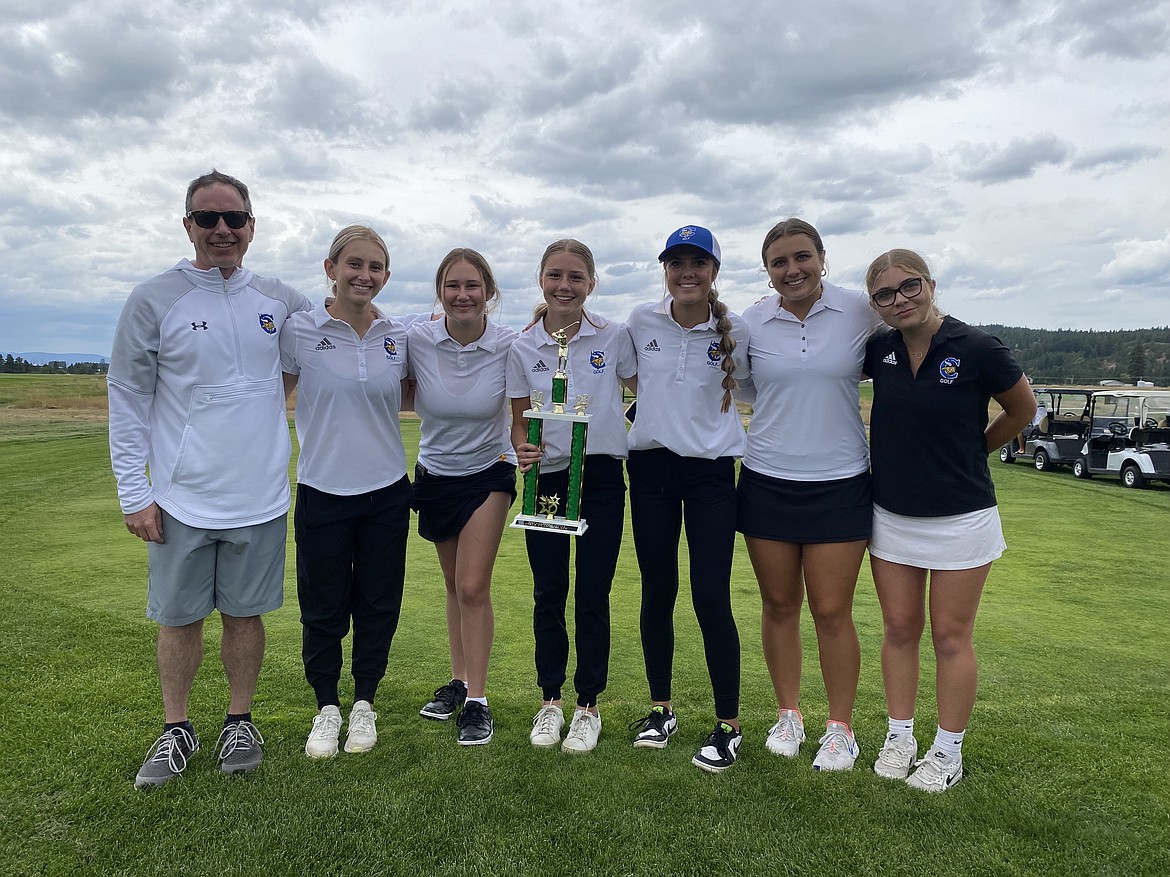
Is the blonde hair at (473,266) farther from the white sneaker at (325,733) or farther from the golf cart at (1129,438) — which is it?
the golf cart at (1129,438)

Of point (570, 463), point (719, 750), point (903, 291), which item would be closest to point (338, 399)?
point (570, 463)

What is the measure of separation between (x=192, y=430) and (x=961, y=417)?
294 centimetres

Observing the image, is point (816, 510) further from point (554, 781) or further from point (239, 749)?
point (239, 749)

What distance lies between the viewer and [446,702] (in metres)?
3.66

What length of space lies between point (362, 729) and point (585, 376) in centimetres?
181

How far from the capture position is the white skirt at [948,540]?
9.52 ft

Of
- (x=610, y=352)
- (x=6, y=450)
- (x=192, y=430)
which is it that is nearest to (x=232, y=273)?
(x=192, y=430)

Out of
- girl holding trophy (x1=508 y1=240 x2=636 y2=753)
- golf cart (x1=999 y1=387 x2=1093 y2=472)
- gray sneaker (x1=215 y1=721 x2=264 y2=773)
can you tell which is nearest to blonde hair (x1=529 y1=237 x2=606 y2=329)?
girl holding trophy (x1=508 y1=240 x2=636 y2=753)

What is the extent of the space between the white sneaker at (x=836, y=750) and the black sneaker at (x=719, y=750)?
33 centimetres

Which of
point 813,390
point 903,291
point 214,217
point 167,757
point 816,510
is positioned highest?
point 214,217

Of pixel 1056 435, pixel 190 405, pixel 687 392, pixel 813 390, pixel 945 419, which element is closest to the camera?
pixel 945 419

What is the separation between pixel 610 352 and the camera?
3.29 m

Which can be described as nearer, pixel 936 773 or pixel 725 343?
pixel 936 773

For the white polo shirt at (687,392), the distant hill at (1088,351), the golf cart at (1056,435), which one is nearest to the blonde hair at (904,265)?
the white polo shirt at (687,392)
